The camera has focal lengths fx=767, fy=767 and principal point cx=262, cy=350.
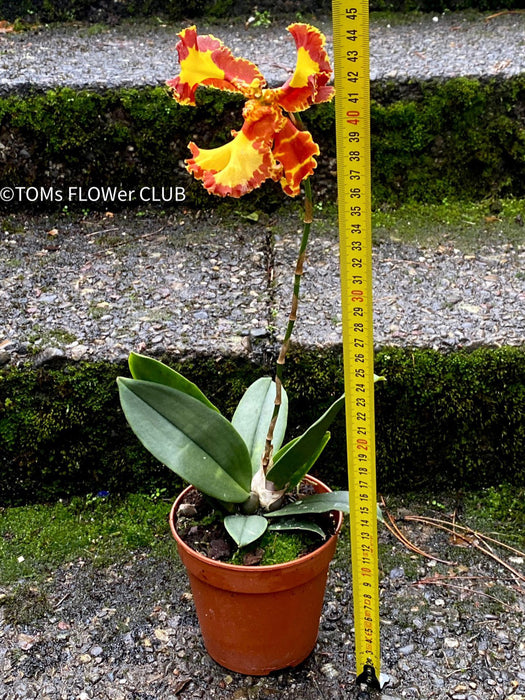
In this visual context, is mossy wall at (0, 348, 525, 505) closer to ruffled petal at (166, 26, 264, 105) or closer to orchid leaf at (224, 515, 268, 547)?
orchid leaf at (224, 515, 268, 547)

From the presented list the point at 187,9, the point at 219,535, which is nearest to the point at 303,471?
the point at 219,535

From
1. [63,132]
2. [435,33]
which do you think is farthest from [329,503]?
[435,33]

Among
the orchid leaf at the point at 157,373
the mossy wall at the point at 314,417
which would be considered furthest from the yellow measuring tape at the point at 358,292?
the mossy wall at the point at 314,417

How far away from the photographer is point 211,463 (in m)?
1.17

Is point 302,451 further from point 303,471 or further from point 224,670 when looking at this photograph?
point 224,670

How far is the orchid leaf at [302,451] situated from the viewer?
1.13 metres

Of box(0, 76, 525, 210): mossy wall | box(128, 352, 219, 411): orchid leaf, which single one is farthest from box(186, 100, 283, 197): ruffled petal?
box(0, 76, 525, 210): mossy wall

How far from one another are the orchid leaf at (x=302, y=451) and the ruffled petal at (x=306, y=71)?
1.39 ft

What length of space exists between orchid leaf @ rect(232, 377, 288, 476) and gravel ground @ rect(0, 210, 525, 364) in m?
0.19

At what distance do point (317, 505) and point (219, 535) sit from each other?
0.17m

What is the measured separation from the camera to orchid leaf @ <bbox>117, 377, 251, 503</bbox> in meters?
1.14

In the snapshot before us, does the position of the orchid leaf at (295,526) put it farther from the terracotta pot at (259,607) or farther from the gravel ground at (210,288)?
the gravel ground at (210,288)

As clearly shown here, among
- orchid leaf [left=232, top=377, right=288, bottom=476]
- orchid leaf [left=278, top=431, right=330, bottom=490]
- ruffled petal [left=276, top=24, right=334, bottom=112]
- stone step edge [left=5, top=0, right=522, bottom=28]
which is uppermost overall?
stone step edge [left=5, top=0, right=522, bottom=28]

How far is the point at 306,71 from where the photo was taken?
930mm
